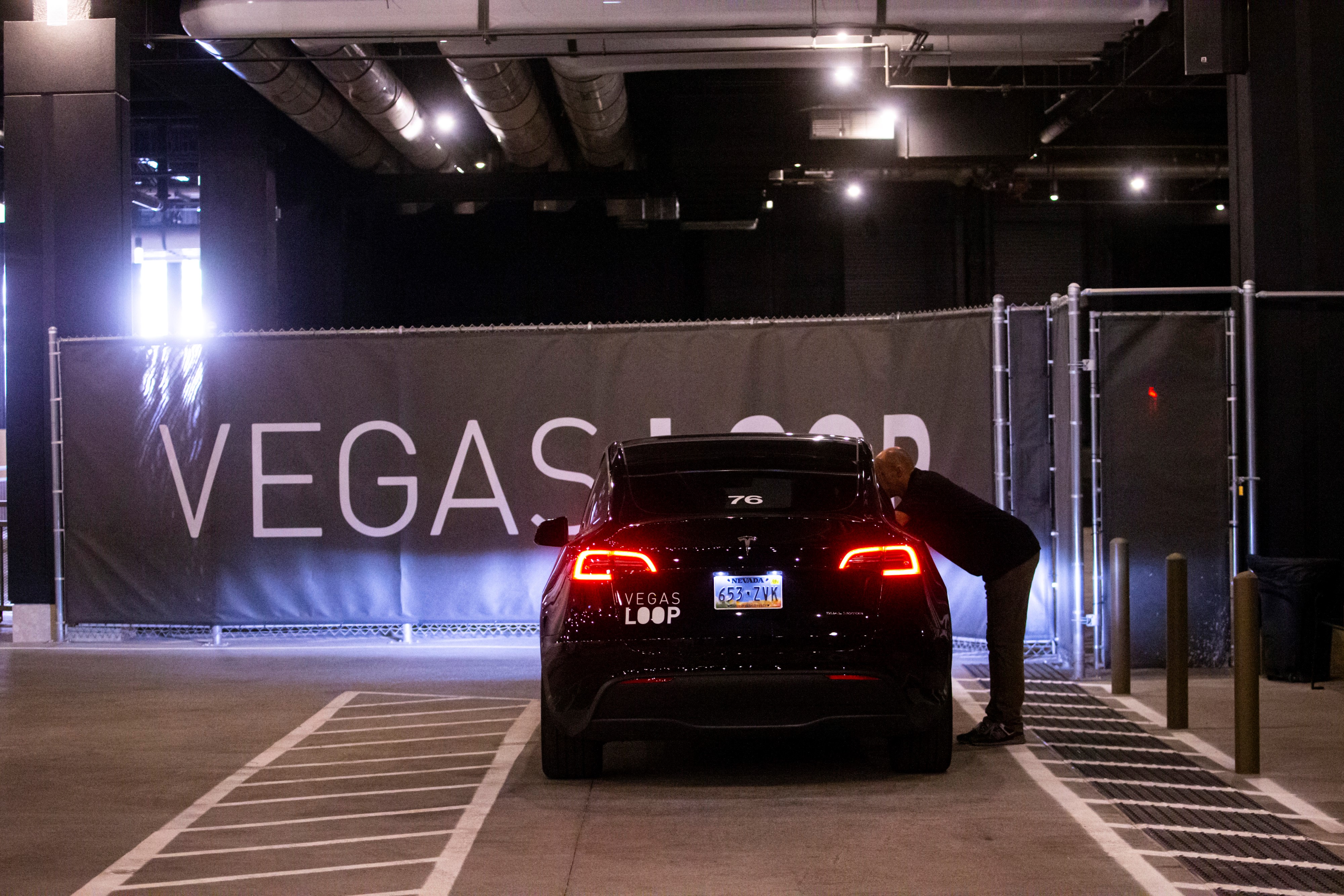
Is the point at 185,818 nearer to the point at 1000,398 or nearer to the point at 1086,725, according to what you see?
the point at 1086,725

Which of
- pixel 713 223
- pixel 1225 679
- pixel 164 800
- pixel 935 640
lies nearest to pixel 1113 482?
pixel 1225 679

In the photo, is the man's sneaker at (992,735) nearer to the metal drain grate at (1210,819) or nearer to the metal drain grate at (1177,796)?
the metal drain grate at (1177,796)

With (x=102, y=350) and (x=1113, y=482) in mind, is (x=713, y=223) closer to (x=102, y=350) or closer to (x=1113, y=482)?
(x=102, y=350)

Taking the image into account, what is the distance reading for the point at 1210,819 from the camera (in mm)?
5754

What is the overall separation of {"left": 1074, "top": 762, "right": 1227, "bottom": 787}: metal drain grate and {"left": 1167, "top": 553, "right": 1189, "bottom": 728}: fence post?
90 cm

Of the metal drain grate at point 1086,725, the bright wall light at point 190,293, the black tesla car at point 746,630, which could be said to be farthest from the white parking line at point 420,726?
the bright wall light at point 190,293

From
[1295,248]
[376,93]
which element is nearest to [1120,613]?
[1295,248]

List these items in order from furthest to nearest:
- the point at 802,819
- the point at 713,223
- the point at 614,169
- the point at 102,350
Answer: the point at 713,223 < the point at 614,169 < the point at 102,350 < the point at 802,819

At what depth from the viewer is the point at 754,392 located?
433 inches

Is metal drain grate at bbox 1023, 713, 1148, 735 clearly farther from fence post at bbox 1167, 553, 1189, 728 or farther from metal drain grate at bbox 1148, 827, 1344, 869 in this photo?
metal drain grate at bbox 1148, 827, 1344, 869

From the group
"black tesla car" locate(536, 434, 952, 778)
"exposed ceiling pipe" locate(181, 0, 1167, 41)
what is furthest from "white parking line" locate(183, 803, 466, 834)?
"exposed ceiling pipe" locate(181, 0, 1167, 41)

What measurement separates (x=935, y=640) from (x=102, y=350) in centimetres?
868

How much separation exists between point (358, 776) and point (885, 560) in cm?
283

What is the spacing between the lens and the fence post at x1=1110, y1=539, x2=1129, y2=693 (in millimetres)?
8484
